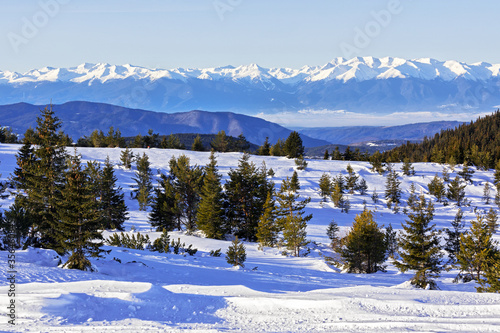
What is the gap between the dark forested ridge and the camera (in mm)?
76375

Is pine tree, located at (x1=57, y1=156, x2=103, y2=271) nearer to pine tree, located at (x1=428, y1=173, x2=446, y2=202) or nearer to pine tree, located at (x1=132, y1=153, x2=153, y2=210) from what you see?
pine tree, located at (x1=132, y1=153, x2=153, y2=210)

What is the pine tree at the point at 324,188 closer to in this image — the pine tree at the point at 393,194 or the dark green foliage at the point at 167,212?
the pine tree at the point at 393,194

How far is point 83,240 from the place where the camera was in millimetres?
13469

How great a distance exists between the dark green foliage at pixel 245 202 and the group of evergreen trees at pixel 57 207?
51.0 feet

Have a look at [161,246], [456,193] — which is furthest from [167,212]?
[456,193]

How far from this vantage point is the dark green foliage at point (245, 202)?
33.2m

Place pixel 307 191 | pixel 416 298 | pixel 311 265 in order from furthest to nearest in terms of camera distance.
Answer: pixel 307 191 → pixel 311 265 → pixel 416 298

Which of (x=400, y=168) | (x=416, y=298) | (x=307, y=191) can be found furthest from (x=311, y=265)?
(x=400, y=168)

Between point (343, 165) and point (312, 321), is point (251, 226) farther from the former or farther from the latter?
point (343, 165)

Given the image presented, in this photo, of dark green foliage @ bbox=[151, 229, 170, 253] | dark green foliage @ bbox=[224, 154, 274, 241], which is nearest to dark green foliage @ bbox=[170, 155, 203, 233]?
dark green foliage @ bbox=[224, 154, 274, 241]

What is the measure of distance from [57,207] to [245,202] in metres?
20.8

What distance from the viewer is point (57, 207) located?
1406 centimetres

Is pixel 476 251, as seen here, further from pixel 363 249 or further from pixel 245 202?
pixel 245 202

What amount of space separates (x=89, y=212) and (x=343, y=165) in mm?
59408
